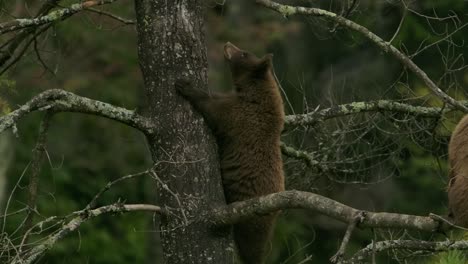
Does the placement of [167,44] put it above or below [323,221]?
above

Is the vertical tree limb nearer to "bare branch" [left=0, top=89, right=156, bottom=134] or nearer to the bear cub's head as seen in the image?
"bare branch" [left=0, top=89, right=156, bottom=134]

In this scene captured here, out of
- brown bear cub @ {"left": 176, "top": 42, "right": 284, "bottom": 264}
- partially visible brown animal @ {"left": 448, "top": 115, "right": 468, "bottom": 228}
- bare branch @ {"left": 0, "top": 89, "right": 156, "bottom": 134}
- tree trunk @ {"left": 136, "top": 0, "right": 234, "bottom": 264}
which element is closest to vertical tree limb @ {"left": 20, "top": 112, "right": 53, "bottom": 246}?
bare branch @ {"left": 0, "top": 89, "right": 156, "bottom": 134}

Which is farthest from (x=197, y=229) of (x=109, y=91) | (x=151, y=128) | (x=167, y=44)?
(x=109, y=91)

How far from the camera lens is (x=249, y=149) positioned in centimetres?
735

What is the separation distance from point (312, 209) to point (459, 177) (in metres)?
1.30

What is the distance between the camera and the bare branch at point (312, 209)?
5.45 metres

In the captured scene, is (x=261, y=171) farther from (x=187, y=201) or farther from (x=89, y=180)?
(x=89, y=180)

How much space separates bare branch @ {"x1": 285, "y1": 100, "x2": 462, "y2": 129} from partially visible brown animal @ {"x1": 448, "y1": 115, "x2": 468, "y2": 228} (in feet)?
1.34

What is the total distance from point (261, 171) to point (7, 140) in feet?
21.2

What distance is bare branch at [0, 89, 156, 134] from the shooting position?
600 centimetres

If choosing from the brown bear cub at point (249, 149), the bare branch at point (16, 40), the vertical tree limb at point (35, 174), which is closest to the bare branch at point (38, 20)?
the vertical tree limb at point (35, 174)

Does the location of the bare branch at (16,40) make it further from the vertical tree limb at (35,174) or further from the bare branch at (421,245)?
the bare branch at (421,245)

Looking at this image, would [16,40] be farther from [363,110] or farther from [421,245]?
[421,245]

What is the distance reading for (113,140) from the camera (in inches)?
642
